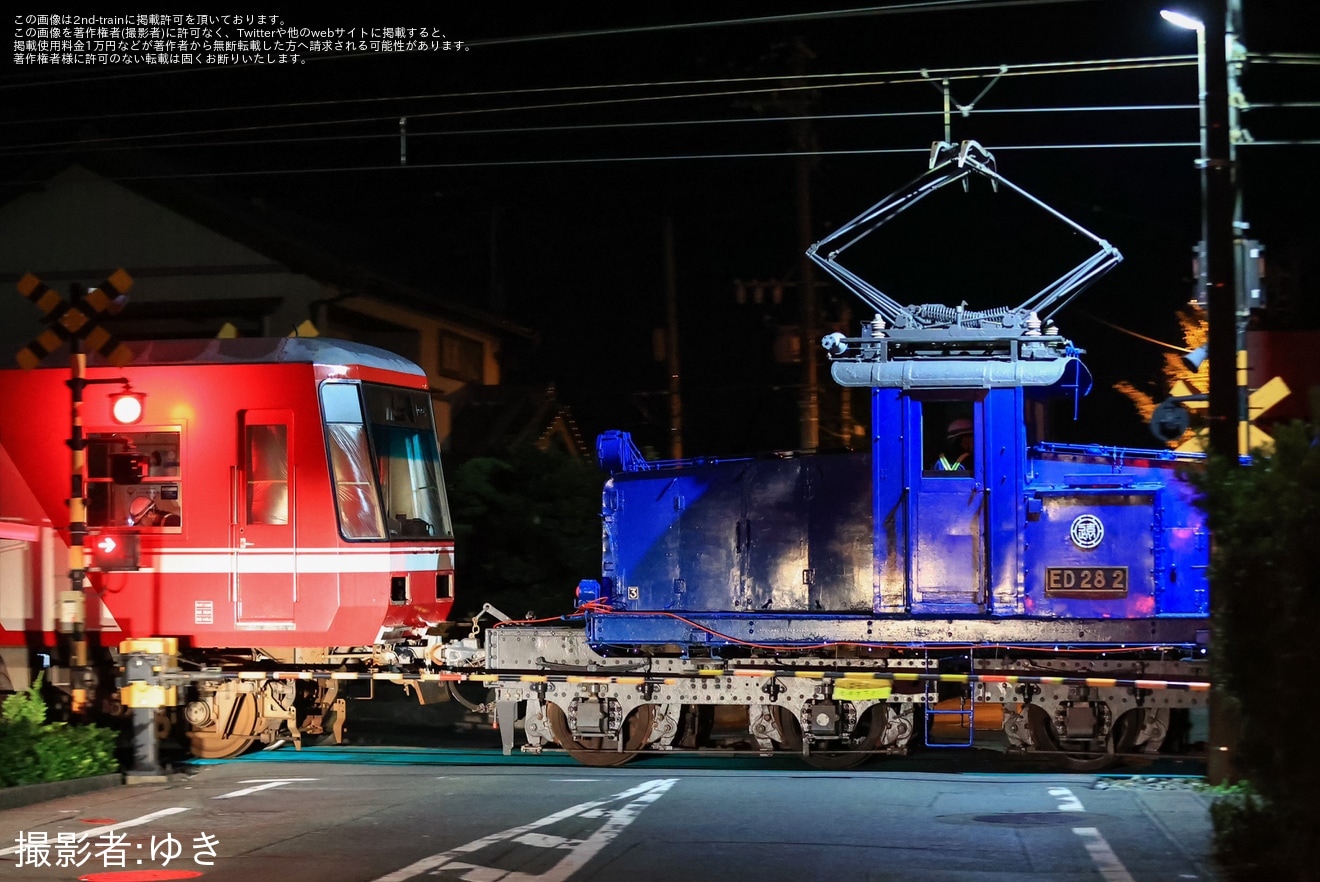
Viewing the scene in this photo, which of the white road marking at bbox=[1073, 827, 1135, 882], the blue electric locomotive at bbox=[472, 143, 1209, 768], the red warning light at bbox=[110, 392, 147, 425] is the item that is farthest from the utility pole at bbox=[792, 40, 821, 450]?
the white road marking at bbox=[1073, 827, 1135, 882]

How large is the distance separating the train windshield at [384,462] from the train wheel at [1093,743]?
6299 mm

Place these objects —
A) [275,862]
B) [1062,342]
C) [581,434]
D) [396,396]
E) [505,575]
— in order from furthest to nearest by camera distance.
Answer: [581,434]
[505,575]
[396,396]
[1062,342]
[275,862]

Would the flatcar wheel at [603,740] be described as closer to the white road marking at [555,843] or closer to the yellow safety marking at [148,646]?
the white road marking at [555,843]

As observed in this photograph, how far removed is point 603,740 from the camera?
15.0 metres

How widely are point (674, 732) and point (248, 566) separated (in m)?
4.46

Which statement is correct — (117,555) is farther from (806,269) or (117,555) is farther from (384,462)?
(806,269)

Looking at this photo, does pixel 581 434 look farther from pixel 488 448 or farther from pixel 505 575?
pixel 505 575

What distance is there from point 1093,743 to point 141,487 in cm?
958

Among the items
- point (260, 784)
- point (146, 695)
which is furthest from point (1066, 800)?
point (146, 695)

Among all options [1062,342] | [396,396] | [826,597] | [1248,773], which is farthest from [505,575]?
[1248,773]

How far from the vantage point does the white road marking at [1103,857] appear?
28.3 ft

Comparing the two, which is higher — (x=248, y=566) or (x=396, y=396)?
(x=396, y=396)

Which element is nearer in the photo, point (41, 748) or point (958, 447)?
point (41, 748)

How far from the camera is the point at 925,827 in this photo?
10.4m
